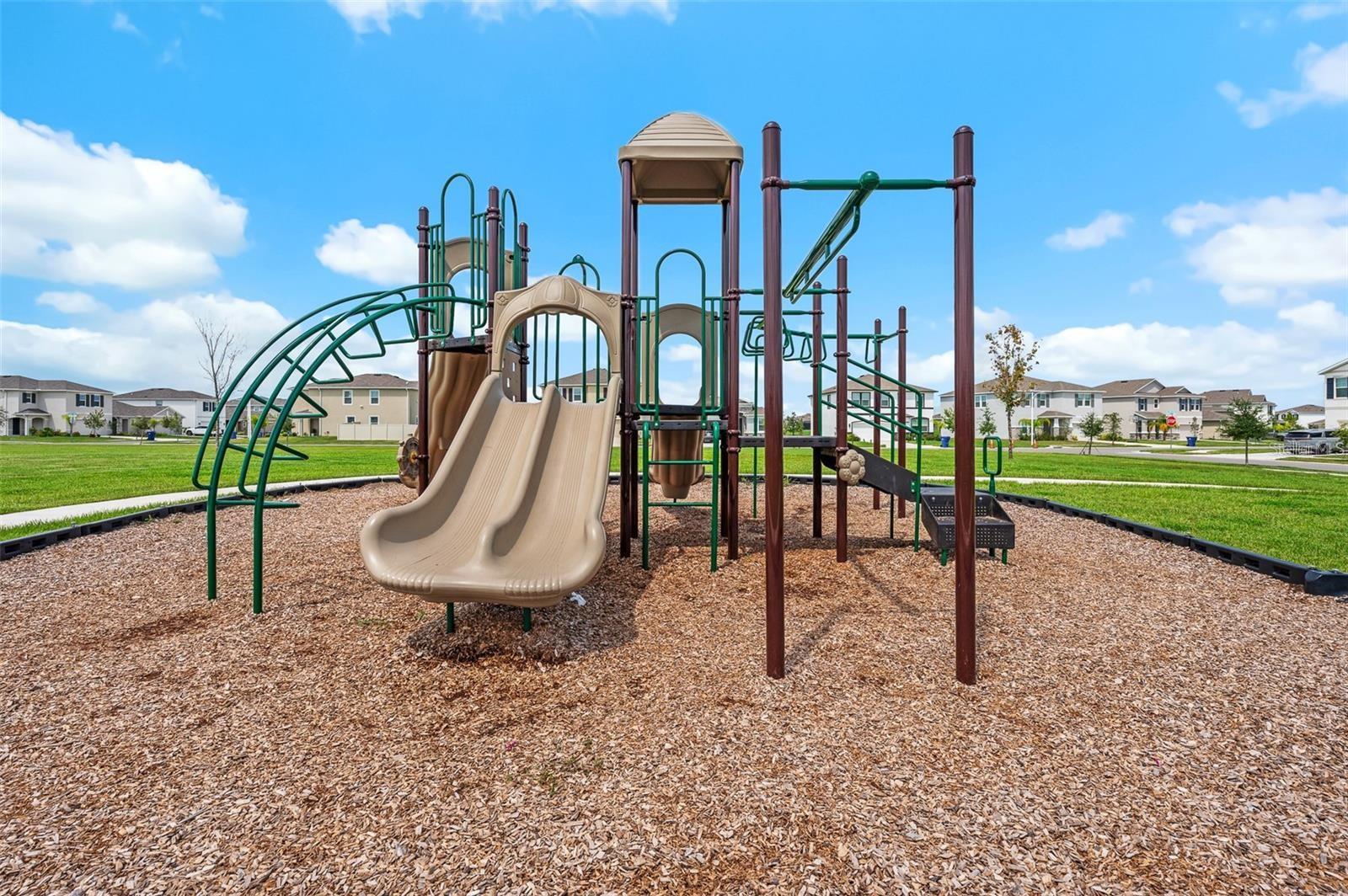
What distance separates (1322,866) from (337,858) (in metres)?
3.30

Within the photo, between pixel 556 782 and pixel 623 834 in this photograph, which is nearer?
pixel 623 834

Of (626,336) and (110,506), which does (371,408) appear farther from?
(626,336)

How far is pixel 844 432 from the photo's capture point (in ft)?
20.4

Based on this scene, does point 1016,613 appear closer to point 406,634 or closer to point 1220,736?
point 1220,736

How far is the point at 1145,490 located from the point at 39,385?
90.3 metres

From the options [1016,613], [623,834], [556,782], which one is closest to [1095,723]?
[1016,613]

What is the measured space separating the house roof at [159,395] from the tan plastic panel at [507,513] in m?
86.7

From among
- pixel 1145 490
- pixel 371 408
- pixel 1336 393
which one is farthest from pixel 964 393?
pixel 1336 393

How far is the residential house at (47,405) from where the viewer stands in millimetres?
→ 58750

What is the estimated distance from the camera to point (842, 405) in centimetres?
628

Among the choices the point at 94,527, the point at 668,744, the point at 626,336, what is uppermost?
the point at 626,336

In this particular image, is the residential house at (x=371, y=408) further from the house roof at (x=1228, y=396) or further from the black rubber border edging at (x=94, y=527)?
the house roof at (x=1228, y=396)

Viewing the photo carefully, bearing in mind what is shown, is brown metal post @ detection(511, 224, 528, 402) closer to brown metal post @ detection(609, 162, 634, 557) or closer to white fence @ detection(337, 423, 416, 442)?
brown metal post @ detection(609, 162, 634, 557)

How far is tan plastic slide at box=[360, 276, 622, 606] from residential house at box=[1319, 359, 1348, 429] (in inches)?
2281
